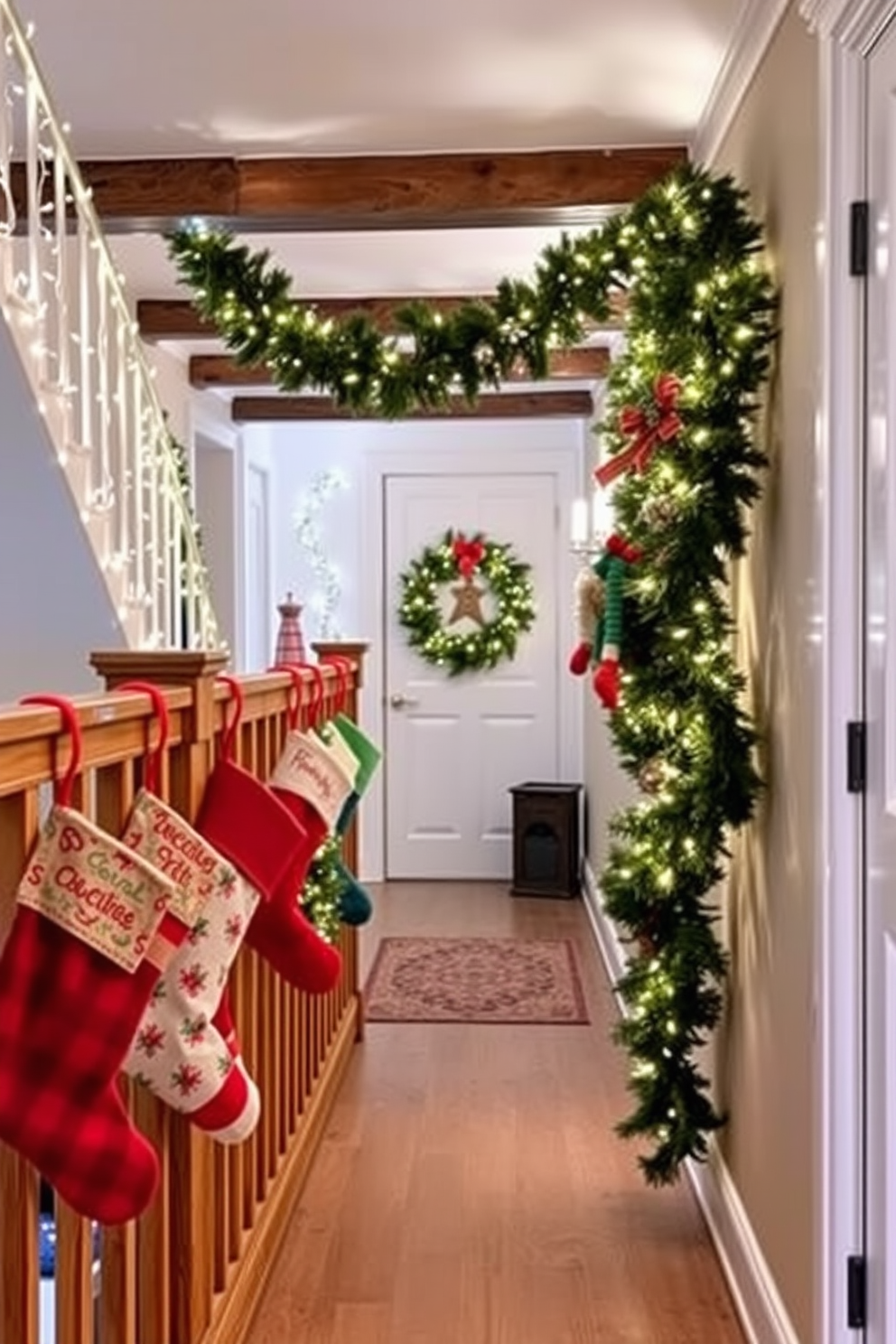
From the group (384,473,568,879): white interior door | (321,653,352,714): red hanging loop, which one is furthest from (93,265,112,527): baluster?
(384,473,568,879): white interior door

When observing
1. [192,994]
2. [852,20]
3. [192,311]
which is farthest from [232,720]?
[192,311]

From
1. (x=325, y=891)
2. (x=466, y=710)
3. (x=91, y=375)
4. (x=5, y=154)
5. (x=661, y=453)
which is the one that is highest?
(x=5, y=154)

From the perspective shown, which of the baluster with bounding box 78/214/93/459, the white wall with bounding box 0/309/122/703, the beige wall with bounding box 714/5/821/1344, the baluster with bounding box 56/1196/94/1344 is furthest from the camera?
the baluster with bounding box 78/214/93/459

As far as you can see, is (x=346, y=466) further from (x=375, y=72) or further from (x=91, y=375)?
(x=375, y=72)

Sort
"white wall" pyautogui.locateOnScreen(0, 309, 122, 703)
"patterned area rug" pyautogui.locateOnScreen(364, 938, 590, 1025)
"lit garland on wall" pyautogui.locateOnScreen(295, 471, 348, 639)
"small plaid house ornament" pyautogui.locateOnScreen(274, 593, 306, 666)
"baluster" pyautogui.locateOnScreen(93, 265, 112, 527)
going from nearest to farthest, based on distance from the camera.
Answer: "white wall" pyautogui.locateOnScreen(0, 309, 122, 703), "baluster" pyautogui.locateOnScreen(93, 265, 112, 527), "patterned area rug" pyautogui.locateOnScreen(364, 938, 590, 1025), "small plaid house ornament" pyautogui.locateOnScreen(274, 593, 306, 666), "lit garland on wall" pyautogui.locateOnScreen(295, 471, 348, 639)

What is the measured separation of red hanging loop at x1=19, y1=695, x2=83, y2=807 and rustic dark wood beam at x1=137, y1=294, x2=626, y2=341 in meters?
3.71

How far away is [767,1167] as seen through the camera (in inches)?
94.7

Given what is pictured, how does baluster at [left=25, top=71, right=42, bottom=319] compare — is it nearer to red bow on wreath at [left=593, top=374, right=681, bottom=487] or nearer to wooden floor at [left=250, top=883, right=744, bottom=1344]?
red bow on wreath at [left=593, top=374, right=681, bottom=487]

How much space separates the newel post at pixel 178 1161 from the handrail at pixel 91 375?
120cm

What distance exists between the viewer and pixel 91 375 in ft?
12.3

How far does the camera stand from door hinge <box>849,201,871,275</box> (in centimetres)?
185

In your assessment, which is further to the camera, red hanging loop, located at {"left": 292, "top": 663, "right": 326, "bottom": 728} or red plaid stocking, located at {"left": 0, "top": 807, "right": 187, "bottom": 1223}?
red hanging loop, located at {"left": 292, "top": 663, "right": 326, "bottom": 728}

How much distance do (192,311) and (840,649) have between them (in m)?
3.67

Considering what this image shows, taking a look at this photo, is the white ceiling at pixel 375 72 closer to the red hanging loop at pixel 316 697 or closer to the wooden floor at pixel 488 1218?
the red hanging loop at pixel 316 697
